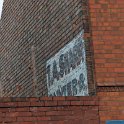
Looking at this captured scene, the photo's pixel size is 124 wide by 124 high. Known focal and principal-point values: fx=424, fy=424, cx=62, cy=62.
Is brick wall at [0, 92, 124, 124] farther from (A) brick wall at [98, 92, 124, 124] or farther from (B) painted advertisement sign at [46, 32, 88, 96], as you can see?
(B) painted advertisement sign at [46, 32, 88, 96]

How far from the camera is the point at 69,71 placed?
8.32m

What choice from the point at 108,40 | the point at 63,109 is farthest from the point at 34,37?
the point at 63,109

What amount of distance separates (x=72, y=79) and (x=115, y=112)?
126cm

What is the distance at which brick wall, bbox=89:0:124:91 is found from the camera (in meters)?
7.42

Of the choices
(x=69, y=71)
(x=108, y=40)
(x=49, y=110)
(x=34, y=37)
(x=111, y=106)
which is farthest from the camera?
(x=34, y=37)

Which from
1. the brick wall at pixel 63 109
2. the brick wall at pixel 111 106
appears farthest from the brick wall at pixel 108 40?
the brick wall at pixel 63 109

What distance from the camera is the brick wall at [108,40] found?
24.3ft

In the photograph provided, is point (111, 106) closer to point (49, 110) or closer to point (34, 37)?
point (49, 110)

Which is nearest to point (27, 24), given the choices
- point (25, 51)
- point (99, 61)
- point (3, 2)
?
point (25, 51)

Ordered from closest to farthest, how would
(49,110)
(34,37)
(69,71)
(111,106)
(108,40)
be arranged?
(49,110), (111,106), (108,40), (69,71), (34,37)

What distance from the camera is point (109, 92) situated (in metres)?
7.32

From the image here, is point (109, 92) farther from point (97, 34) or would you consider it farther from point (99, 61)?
point (97, 34)

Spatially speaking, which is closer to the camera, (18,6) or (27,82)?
(27,82)

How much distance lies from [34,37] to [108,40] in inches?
110
